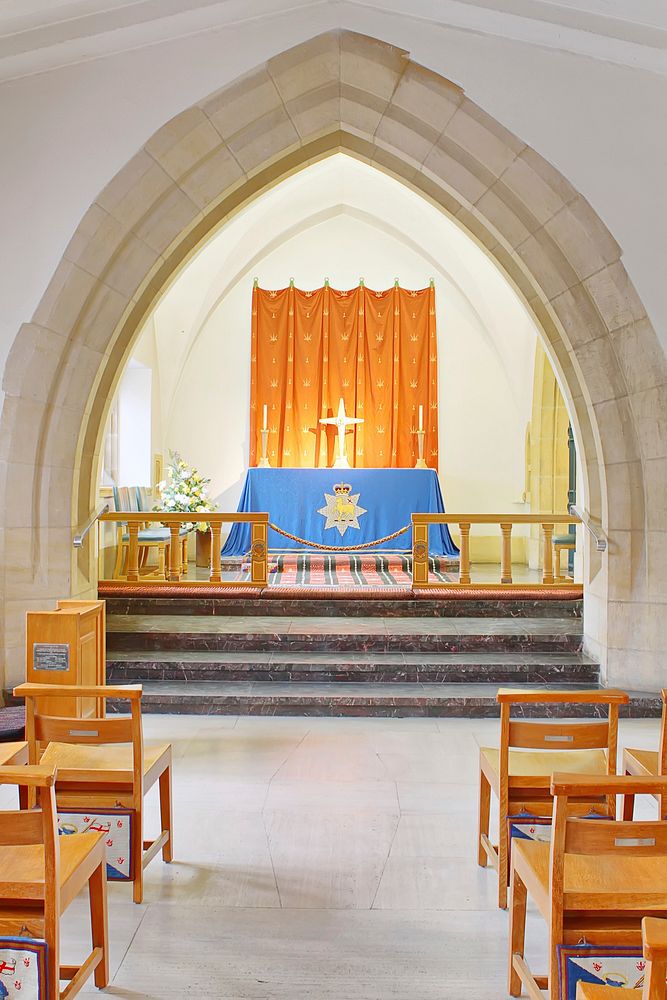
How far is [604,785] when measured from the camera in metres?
1.75

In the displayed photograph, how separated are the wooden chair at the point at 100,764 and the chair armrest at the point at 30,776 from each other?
26.5 inches

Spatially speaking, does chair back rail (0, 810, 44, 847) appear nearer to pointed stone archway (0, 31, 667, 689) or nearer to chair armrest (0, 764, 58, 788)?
chair armrest (0, 764, 58, 788)

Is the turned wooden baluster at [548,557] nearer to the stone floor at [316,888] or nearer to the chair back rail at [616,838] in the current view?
the stone floor at [316,888]

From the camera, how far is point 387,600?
6.29m

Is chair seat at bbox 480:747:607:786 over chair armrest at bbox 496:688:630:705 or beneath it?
beneath

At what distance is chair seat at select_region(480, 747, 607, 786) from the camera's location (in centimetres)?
273

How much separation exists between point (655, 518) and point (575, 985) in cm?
374

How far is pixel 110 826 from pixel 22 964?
2.67ft

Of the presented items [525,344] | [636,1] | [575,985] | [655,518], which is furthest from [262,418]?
[575,985]

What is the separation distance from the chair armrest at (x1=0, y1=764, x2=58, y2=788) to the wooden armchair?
202 inches

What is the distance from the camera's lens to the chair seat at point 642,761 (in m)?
2.76

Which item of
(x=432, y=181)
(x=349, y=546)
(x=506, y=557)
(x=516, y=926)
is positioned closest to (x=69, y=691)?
(x=516, y=926)

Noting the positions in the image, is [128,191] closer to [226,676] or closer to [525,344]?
[226,676]

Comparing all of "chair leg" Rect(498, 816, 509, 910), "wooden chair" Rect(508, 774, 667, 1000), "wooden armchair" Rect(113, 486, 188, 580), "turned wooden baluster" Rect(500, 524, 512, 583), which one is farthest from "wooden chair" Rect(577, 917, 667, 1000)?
"wooden armchair" Rect(113, 486, 188, 580)
